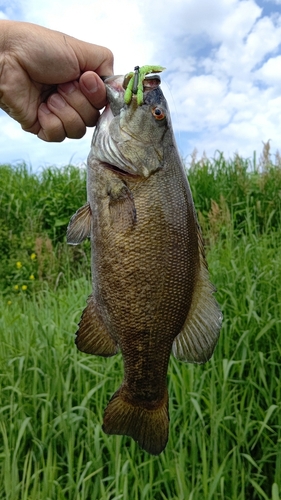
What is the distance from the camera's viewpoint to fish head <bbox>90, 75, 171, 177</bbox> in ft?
5.27

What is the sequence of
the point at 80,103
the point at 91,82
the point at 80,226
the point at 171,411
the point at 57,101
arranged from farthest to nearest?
the point at 171,411
the point at 57,101
the point at 80,103
the point at 91,82
the point at 80,226

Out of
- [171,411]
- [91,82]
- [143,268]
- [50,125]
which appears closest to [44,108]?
[50,125]

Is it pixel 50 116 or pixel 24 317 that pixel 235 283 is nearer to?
pixel 24 317

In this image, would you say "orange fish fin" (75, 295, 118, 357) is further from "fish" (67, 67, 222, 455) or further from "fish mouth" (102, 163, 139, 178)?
"fish mouth" (102, 163, 139, 178)

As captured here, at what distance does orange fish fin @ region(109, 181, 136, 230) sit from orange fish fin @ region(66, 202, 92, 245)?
0.11 meters

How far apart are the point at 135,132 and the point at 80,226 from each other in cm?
32

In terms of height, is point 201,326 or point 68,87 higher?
point 68,87

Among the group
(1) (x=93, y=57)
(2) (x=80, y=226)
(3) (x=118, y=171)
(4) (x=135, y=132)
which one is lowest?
(2) (x=80, y=226)

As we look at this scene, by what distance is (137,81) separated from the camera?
160 cm

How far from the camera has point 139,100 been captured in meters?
1.62

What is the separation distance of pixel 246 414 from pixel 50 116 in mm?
1867

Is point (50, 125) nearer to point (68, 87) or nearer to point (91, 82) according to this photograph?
point (68, 87)

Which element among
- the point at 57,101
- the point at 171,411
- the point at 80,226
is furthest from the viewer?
the point at 171,411

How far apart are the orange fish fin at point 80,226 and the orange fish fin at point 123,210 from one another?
106 mm
